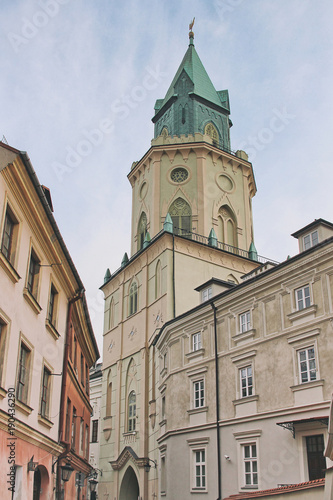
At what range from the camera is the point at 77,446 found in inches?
969

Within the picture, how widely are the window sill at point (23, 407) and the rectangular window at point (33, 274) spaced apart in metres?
3.18

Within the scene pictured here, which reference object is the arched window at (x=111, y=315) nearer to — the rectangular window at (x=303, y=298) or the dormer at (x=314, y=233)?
the dormer at (x=314, y=233)

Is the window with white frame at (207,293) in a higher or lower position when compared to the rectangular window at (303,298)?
higher

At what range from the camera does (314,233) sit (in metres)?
24.9

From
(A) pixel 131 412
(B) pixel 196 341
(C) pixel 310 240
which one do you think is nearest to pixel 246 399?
(B) pixel 196 341

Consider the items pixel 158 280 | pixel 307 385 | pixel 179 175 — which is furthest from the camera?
pixel 179 175

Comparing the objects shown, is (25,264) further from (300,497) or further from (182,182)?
(182,182)

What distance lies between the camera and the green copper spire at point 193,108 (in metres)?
49.2

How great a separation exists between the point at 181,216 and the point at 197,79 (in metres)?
15.1

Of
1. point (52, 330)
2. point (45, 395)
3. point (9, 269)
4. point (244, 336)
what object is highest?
point (244, 336)

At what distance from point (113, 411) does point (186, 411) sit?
16016mm

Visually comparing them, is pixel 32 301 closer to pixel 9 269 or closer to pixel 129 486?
pixel 9 269

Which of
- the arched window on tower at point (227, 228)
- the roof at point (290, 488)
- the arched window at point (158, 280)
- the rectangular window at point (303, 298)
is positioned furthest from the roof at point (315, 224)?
the arched window on tower at point (227, 228)

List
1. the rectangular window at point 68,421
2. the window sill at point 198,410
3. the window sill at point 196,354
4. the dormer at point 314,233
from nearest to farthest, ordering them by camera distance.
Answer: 1. the rectangular window at point 68,421
2. the dormer at point 314,233
3. the window sill at point 198,410
4. the window sill at point 196,354
